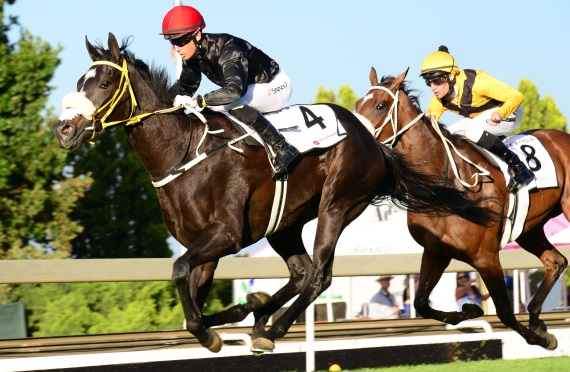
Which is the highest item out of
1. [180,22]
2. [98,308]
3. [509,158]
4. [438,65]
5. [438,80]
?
[180,22]

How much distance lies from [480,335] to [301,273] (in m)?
1.66

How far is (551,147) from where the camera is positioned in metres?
7.18

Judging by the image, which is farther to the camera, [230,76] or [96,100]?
[230,76]

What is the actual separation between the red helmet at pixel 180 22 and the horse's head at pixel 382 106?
1712 mm

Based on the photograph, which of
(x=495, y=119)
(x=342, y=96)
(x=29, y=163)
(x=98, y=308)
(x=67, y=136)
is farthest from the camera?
(x=342, y=96)

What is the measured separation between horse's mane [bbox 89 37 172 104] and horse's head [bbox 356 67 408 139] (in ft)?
5.55

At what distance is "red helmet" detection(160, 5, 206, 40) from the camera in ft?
17.5

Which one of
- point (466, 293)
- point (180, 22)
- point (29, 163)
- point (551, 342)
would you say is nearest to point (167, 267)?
point (180, 22)

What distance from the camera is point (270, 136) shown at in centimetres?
550

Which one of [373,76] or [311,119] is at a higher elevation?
[373,76]

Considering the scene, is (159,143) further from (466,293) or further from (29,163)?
(466,293)

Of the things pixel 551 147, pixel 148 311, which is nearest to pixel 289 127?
pixel 551 147

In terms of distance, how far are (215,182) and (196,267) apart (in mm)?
470

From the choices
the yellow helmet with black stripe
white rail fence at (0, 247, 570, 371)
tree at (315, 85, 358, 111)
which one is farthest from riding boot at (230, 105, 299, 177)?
tree at (315, 85, 358, 111)
